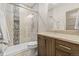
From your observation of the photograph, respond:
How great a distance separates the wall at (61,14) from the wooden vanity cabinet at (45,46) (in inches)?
5.9

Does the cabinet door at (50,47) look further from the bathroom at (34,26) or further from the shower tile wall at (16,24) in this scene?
the shower tile wall at (16,24)

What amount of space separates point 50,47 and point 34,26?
282 millimetres

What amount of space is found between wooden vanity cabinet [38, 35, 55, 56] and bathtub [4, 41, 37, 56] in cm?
6

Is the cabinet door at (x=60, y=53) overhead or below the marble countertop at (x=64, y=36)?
below

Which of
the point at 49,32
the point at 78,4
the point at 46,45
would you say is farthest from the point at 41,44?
the point at 78,4

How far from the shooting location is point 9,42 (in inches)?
46.5

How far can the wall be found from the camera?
114 centimetres

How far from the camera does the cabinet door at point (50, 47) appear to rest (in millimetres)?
1163

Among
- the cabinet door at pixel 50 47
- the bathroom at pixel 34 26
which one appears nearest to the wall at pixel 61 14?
the bathroom at pixel 34 26

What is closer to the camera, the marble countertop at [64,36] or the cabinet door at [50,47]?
the marble countertop at [64,36]

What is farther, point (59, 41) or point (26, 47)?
point (26, 47)

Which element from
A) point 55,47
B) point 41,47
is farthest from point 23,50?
point 55,47

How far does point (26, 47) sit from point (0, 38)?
0.95ft

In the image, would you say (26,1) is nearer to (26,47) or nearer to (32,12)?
(32,12)
